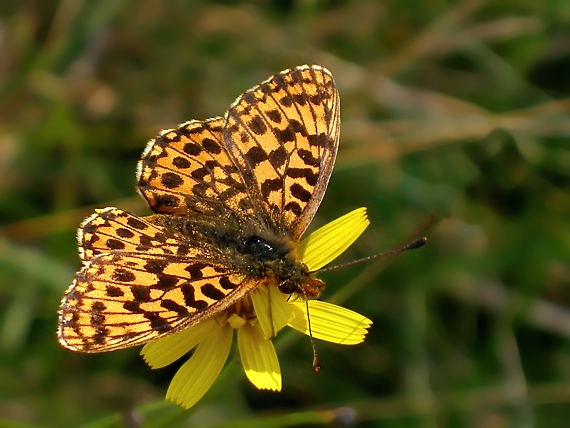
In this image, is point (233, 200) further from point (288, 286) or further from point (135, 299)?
point (135, 299)

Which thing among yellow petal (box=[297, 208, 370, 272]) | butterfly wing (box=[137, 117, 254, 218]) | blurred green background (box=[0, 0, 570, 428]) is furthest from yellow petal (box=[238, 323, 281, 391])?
blurred green background (box=[0, 0, 570, 428])

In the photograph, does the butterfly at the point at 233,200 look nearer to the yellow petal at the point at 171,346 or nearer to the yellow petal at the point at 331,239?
the yellow petal at the point at 331,239

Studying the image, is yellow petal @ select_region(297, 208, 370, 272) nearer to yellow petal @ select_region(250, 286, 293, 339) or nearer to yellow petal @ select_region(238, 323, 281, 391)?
yellow petal @ select_region(250, 286, 293, 339)

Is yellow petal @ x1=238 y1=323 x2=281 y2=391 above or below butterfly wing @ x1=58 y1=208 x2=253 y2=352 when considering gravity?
below

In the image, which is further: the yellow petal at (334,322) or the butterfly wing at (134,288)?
the yellow petal at (334,322)

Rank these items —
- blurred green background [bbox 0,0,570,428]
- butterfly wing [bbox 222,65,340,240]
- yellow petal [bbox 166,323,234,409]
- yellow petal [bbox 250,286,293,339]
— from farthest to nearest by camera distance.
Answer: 1. blurred green background [bbox 0,0,570,428]
2. butterfly wing [bbox 222,65,340,240]
3. yellow petal [bbox 250,286,293,339]
4. yellow petal [bbox 166,323,234,409]

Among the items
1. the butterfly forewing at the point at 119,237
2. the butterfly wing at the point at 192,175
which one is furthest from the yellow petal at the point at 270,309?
the butterfly wing at the point at 192,175

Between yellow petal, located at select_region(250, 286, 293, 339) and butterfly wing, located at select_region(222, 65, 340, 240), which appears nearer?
yellow petal, located at select_region(250, 286, 293, 339)
